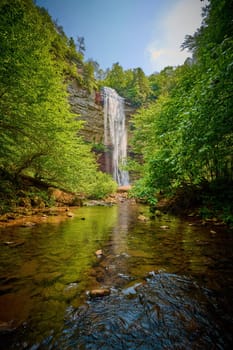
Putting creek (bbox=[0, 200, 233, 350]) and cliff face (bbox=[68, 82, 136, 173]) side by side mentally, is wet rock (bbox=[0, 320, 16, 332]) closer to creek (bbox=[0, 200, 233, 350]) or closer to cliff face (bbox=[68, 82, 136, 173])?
creek (bbox=[0, 200, 233, 350])

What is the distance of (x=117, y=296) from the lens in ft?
5.18

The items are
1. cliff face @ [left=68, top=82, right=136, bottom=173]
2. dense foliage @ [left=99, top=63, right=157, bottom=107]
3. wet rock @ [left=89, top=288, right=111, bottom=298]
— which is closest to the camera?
wet rock @ [left=89, top=288, right=111, bottom=298]

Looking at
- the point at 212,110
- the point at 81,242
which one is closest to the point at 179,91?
the point at 212,110

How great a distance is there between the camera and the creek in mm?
1110

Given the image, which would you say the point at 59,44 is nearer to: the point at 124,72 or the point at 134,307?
the point at 124,72

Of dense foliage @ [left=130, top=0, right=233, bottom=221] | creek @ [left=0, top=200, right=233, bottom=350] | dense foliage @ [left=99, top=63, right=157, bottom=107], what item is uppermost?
dense foliage @ [left=99, top=63, right=157, bottom=107]

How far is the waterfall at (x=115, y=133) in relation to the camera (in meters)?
28.0

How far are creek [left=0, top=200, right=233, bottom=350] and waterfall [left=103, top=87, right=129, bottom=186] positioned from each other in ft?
80.8

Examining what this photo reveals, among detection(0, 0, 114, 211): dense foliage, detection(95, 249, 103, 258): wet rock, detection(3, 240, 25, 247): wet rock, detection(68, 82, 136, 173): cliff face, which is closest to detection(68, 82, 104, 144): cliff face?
detection(68, 82, 136, 173): cliff face

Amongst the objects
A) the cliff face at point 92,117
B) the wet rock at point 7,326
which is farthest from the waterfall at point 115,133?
the wet rock at point 7,326

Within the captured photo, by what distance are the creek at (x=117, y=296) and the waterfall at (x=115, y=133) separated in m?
24.6

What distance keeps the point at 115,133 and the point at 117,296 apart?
28.6m

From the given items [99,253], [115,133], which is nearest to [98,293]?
[99,253]

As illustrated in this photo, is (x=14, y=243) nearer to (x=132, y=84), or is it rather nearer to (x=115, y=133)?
(x=115, y=133)
